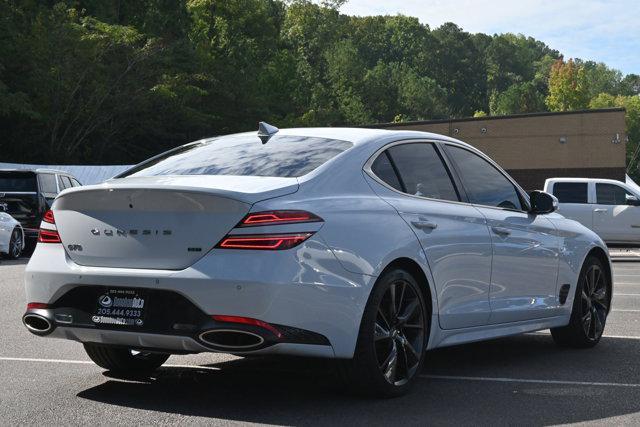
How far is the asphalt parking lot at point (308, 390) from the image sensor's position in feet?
19.4

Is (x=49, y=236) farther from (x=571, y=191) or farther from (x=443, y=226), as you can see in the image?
(x=571, y=191)

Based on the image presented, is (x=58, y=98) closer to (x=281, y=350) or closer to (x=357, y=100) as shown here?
(x=281, y=350)

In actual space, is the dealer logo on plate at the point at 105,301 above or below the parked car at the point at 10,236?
above

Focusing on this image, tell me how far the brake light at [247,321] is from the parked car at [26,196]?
1967 centimetres

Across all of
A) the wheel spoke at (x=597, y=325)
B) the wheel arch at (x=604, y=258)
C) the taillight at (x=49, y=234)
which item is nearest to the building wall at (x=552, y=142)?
the wheel arch at (x=604, y=258)

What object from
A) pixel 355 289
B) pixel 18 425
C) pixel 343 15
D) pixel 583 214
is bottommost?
pixel 583 214

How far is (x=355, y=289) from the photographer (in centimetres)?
602

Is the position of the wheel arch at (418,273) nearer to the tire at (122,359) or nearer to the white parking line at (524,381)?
the white parking line at (524,381)

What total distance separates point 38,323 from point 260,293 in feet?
4.86

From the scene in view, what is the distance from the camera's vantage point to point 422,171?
7.26 meters

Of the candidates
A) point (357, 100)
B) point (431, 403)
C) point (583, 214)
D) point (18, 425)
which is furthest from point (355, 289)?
point (357, 100)

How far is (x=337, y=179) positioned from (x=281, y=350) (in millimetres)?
1161

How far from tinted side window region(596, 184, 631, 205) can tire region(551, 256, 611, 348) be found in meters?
17.4

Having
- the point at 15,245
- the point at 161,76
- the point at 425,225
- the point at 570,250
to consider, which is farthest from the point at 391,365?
the point at 161,76
